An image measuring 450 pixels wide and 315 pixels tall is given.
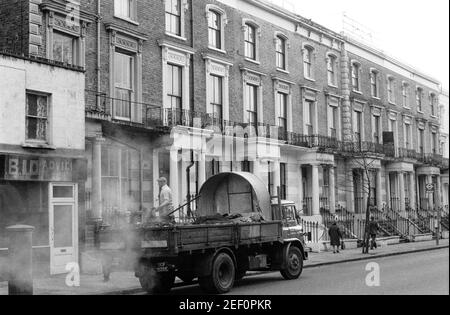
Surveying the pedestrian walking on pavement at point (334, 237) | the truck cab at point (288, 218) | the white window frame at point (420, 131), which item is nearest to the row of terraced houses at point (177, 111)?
the pedestrian walking on pavement at point (334, 237)

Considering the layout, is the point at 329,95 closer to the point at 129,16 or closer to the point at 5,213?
the point at 129,16

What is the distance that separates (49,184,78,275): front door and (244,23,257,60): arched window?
1302 centimetres

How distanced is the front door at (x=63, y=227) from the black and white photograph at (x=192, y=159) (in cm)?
5

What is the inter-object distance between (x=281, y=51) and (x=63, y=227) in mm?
16805

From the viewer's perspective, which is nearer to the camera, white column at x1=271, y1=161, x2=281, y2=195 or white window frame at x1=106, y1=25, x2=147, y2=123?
white window frame at x1=106, y1=25, x2=147, y2=123

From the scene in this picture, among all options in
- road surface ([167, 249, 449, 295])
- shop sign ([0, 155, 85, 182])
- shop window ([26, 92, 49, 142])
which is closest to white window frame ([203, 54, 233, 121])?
shop sign ([0, 155, 85, 182])

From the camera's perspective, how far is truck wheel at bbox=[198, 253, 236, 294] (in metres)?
13.8

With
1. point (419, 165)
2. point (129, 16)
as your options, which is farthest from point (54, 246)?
point (419, 165)

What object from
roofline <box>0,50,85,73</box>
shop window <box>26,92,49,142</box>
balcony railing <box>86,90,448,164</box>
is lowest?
shop window <box>26,92,49,142</box>

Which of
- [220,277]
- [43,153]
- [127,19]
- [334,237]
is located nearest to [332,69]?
A: [334,237]

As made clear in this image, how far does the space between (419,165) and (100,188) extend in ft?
95.1

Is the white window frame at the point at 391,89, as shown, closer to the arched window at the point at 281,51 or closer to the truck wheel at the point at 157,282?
the arched window at the point at 281,51

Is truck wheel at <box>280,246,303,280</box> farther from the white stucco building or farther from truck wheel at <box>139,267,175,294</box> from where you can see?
the white stucco building

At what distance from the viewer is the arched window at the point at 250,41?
28844 mm
